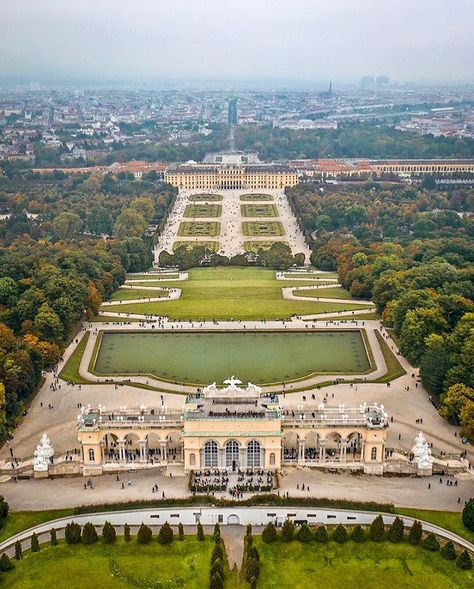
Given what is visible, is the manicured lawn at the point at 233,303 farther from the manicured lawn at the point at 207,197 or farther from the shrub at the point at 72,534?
the manicured lawn at the point at 207,197

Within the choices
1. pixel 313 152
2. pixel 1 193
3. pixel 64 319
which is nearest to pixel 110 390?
pixel 64 319

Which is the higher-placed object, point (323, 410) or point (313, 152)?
point (323, 410)

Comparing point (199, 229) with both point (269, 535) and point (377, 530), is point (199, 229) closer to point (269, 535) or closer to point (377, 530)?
point (269, 535)

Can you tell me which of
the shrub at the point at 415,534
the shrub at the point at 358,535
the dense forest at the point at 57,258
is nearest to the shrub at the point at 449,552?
the shrub at the point at 415,534

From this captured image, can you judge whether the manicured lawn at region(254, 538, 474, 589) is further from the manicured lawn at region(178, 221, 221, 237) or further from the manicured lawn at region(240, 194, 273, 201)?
the manicured lawn at region(240, 194, 273, 201)

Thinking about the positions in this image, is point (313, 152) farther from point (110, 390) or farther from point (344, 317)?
point (110, 390)
